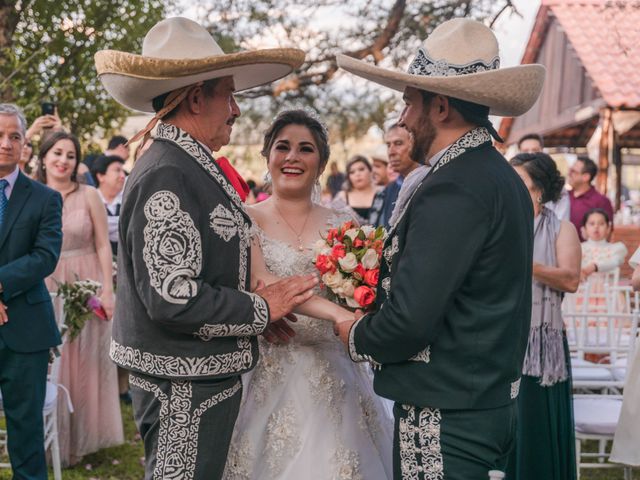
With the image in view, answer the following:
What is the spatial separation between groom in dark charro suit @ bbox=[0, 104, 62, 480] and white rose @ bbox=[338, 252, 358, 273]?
6.53 feet

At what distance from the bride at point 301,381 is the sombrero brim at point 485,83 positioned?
0.96 meters

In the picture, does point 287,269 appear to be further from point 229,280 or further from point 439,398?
point 439,398

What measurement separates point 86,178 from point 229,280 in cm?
525

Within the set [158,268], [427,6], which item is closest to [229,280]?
[158,268]

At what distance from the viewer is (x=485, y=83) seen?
2729mm

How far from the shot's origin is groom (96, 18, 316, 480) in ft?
9.01

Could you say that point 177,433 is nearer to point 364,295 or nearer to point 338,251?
point 364,295

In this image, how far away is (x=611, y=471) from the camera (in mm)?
6176

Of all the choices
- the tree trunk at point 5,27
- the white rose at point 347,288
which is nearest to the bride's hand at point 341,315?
the white rose at point 347,288

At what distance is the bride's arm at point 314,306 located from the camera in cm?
321

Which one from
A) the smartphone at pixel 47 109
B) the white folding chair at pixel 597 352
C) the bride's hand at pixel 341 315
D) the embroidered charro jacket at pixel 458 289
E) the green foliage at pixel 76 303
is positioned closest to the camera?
the embroidered charro jacket at pixel 458 289

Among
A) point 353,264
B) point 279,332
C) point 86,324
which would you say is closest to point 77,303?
point 86,324

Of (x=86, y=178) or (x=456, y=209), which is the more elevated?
(x=86, y=178)

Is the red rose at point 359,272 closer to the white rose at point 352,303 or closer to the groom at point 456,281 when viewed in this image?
the white rose at point 352,303
